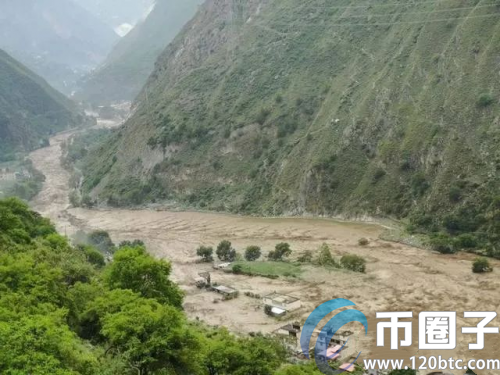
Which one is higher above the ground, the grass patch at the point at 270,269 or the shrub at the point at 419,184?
the shrub at the point at 419,184

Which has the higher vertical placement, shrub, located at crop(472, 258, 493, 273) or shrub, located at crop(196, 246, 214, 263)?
shrub, located at crop(472, 258, 493, 273)

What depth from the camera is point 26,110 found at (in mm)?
147000

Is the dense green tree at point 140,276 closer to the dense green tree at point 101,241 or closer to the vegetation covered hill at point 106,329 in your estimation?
the vegetation covered hill at point 106,329

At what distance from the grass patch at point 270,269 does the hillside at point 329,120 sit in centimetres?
1221

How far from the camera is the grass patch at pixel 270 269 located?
142 ft

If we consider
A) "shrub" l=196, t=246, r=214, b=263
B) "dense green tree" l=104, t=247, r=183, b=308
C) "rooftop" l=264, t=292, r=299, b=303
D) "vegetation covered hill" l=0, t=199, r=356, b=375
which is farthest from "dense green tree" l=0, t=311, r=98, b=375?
"shrub" l=196, t=246, r=214, b=263

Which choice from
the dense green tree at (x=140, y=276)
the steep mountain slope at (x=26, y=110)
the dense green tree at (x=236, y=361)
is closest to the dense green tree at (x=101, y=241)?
the dense green tree at (x=140, y=276)

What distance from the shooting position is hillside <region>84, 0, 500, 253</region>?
51125 mm

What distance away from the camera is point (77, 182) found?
9131 cm

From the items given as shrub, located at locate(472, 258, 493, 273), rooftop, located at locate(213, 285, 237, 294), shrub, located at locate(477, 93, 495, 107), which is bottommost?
rooftop, located at locate(213, 285, 237, 294)

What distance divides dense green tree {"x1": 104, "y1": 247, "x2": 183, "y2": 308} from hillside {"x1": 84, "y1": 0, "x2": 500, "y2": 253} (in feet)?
94.5

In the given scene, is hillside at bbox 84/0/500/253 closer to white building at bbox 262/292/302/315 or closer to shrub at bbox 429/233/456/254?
shrub at bbox 429/233/456/254

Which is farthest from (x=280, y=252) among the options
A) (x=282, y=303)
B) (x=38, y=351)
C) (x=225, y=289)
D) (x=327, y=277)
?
(x=38, y=351)

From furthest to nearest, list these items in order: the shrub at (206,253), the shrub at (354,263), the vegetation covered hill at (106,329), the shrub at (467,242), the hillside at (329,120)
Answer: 1. the hillside at (329,120)
2. the shrub at (206,253)
3. the shrub at (467,242)
4. the shrub at (354,263)
5. the vegetation covered hill at (106,329)
